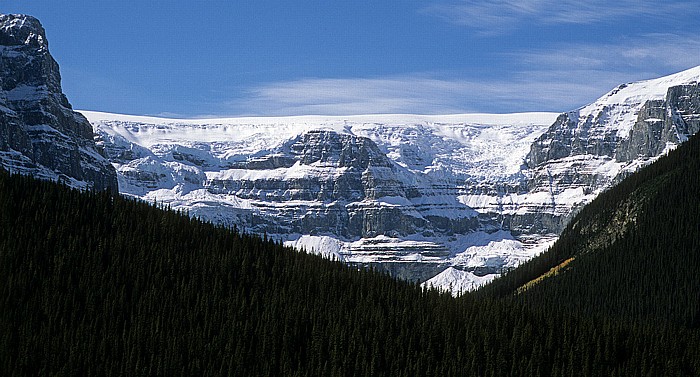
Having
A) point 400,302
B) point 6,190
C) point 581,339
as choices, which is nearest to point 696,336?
point 581,339

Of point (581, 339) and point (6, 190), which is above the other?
point (6, 190)

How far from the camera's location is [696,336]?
134m

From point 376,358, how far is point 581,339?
79.1 ft

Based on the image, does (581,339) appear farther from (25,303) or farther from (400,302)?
(25,303)

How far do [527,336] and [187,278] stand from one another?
3838 centimetres

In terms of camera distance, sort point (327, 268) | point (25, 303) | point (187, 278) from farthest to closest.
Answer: point (327, 268) → point (187, 278) → point (25, 303)

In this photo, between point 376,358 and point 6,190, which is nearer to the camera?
point 376,358

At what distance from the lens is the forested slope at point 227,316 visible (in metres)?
99.7

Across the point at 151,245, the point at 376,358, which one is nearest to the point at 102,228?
the point at 151,245

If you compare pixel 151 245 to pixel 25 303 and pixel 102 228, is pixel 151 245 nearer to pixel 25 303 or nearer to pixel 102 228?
pixel 102 228

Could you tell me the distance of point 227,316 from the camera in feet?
371

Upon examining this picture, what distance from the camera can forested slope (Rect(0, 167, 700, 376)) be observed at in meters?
99.7

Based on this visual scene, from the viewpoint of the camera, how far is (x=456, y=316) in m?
121

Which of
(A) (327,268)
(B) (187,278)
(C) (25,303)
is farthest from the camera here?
(A) (327,268)
